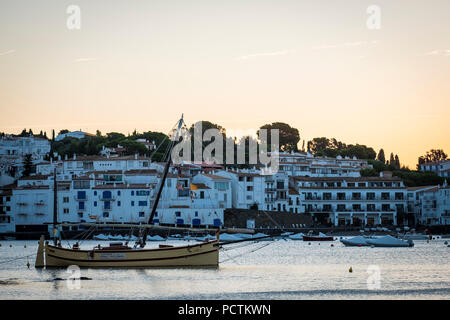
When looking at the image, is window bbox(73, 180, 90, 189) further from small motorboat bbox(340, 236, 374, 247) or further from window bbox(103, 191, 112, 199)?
small motorboat bbox(340, 236, 374, 247)

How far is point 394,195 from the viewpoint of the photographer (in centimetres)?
12531

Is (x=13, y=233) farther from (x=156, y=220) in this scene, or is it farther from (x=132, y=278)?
(x=132, y=278)

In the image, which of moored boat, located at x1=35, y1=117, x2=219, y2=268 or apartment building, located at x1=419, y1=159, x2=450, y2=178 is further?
apartment building, located at x1=419, y1=159, x2=450, y2=178

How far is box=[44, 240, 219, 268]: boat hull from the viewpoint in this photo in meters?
49.1

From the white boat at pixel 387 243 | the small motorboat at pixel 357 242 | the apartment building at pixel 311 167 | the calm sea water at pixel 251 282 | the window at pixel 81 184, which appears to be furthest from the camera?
the apartment building at pixel 311 167

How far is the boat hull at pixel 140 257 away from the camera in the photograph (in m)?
49.1

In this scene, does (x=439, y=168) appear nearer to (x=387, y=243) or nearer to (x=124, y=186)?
(x=124, y=186)

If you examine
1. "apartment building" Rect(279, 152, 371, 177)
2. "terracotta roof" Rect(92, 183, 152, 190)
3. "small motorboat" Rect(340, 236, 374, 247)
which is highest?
"apartment building" Rect(279, 152, 371, 177)

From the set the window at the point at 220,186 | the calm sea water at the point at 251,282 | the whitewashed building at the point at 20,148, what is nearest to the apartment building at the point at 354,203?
the window at the point at 220,186

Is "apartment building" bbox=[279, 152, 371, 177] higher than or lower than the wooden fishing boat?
higher

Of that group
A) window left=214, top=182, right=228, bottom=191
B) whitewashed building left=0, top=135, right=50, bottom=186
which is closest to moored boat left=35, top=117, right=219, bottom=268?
window left=214, top=182, right=228, bottom=191

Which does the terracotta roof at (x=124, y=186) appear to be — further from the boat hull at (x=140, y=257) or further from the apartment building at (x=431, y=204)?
the apartment building at (x=431, y=204)

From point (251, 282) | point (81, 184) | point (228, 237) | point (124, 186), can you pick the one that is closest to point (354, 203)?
point (228, 237)
